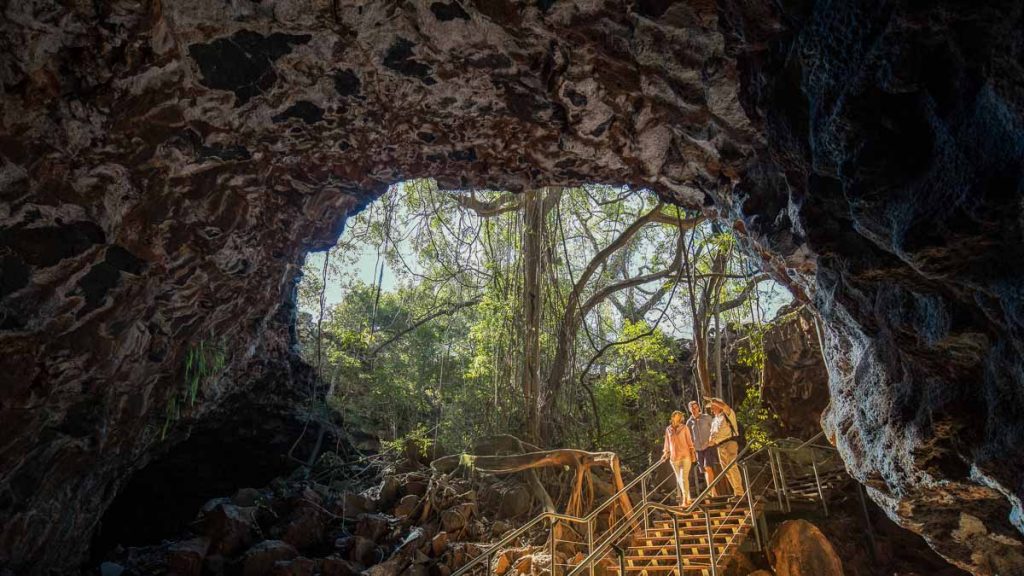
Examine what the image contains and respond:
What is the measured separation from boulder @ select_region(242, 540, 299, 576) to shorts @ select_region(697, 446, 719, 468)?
418 cm

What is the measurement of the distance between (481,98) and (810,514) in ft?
18.8

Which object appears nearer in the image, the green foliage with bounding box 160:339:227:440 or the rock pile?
the green foliage with bounding box 160:339:227:440

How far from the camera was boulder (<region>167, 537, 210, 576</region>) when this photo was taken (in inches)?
181

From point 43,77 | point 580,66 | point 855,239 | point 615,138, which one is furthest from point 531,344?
point 43,77

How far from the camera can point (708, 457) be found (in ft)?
17.5

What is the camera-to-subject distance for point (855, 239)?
196cm

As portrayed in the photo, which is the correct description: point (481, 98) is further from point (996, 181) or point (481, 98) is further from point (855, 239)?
point (996, 181)

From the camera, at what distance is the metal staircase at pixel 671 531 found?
397 cm

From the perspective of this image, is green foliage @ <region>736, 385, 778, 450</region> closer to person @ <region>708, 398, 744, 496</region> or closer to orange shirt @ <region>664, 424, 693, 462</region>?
person @ <region>708, 398, 744, 496</region>

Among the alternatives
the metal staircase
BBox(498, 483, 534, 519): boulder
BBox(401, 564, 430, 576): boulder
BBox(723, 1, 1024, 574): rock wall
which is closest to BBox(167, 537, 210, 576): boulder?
BBox(401, 564, 430, 576): boulder

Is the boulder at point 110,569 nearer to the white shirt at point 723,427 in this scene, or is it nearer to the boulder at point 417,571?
the boulder at point 417,571

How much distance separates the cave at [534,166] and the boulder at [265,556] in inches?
54.6

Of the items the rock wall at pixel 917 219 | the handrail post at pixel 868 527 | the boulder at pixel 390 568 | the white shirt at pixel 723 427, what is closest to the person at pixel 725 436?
the white shirt at pixel 723 427

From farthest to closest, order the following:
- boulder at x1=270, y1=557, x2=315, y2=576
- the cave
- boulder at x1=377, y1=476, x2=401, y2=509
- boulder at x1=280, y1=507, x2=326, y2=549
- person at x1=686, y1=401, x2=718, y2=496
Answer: boulder at x1=377, y1=476, x2=401, y2=509 → boulder at x1=280, y1=507, x2=326, y2=549 → person at x1=686, y1=401, x2=718, y2=496 → boulder at x1=270, y1=557, x2=315, y2=576 → the cave
